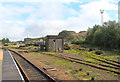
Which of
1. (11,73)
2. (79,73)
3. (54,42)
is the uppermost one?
(54,42)

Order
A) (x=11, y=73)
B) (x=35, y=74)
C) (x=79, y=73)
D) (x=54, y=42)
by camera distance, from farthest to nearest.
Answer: (x=54, y=42), (x=79, y=73), (x=35, y=74), (x=11, y=73)

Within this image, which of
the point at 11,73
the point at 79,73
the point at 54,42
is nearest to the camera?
the point at 11,73

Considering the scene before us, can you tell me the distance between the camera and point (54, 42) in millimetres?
31062

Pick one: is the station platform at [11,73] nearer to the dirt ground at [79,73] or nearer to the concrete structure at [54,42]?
the dirt ground at [79,73]

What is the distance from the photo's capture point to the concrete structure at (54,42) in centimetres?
3041

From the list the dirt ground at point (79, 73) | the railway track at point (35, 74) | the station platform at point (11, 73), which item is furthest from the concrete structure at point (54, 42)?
the railway track at point (35, 74)

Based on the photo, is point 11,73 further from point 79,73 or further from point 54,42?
point 54,42

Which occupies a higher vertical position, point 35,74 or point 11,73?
point 11,73

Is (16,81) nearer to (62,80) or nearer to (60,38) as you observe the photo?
(62,80)

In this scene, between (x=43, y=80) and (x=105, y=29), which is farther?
(x=105, y=29)

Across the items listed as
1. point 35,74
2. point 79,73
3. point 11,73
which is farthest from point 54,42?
point 11,73

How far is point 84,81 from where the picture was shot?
7625 millimetres

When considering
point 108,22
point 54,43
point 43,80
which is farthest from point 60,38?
point 43,80

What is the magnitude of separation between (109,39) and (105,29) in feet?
14.6
